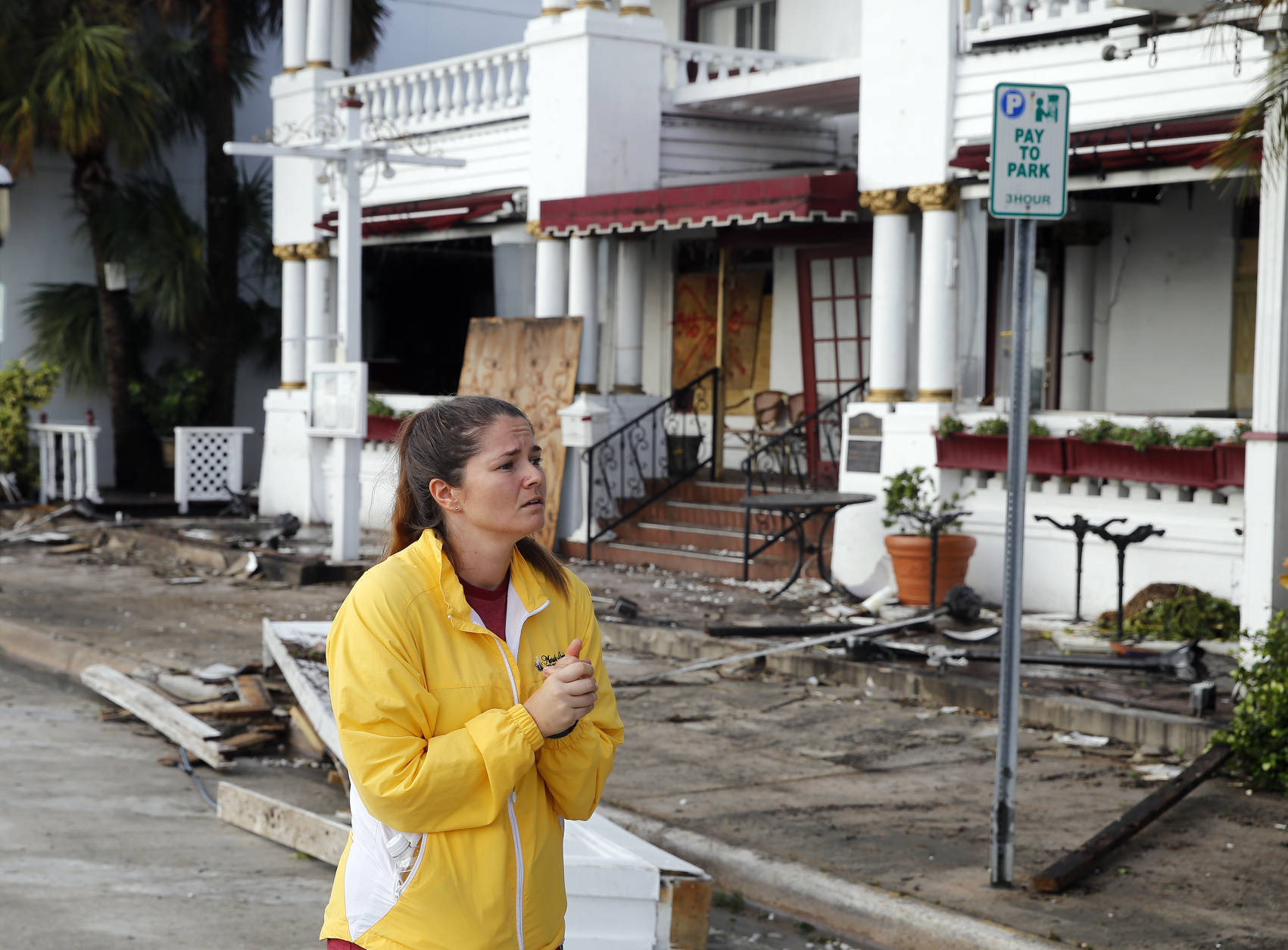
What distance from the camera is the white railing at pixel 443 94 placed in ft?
55.9

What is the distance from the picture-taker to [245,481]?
2402cm

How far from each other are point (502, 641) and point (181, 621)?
1017cm

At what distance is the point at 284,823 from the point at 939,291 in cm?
815

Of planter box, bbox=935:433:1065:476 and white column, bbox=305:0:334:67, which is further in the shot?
white column, bbox=305:0:334:67

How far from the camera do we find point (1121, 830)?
5.93m

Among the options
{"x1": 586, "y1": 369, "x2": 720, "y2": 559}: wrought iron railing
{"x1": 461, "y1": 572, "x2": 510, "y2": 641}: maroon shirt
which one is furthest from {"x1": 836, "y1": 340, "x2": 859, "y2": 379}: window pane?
{"x1": 461, "y1": 572, "x2": 510, "y2": 641}: maroon shirt

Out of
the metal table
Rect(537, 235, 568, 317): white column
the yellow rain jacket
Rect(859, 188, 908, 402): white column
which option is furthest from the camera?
Rect(537, 235, 568, 317): white column

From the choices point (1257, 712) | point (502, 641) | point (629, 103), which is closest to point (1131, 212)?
point (629, 103)

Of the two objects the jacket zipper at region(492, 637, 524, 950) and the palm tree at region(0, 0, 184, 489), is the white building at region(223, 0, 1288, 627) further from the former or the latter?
the jacket zipper at region(492, 637, 524, 950)

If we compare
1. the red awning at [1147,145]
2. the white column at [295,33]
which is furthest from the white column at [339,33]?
the red awning at [1147,145]

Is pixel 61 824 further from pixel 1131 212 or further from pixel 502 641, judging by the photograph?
pixel 1131 212

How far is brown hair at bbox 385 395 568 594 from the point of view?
9.67 feet

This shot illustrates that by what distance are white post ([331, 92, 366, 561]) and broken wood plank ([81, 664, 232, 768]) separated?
4985mm

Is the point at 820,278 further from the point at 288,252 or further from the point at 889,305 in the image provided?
the point at 288,252
